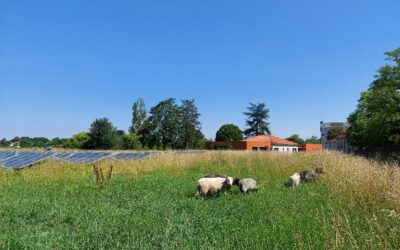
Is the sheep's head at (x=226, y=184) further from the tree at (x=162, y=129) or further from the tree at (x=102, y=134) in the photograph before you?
the tree at (x=162, y=129)

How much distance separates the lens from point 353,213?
6.26 m

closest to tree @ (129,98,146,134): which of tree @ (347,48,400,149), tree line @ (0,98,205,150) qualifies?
tree line @ (0,98,205,150)

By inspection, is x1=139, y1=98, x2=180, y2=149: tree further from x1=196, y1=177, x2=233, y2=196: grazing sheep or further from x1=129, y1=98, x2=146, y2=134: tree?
x1=196, y1=177, x2=233, y2=196: grazing sheep

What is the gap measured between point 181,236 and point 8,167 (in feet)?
50.1

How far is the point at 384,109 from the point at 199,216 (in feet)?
91.7

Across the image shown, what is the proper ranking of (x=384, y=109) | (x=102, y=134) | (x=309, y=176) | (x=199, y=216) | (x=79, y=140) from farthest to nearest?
(x=79, y=140)
(x=102, y=134)
(x=384, y=109)
(x=309, y=176)
(x=199, y=216)

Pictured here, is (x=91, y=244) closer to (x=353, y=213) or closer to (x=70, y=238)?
(x=70, y=238)

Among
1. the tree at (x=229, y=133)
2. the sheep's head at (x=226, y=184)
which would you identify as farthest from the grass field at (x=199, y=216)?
the tree at (x=229, y=133)

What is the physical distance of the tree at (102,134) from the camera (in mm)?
62719

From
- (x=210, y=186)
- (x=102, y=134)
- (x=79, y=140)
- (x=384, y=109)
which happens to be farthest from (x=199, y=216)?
(x=79, y=140)

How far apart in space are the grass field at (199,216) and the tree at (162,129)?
60602mm

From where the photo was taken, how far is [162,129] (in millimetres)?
72250

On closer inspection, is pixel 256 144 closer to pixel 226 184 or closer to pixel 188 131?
pixel 188 131

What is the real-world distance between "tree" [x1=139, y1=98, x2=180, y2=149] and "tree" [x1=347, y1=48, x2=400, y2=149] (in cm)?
4390
